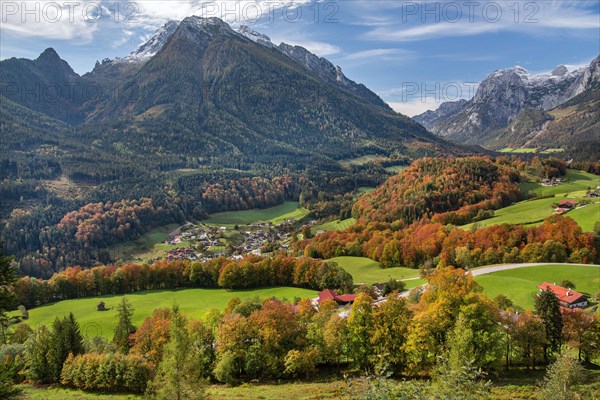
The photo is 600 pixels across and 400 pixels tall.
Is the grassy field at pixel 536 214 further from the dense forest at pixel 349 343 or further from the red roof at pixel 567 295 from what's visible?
the dense forest at pixel 349 343

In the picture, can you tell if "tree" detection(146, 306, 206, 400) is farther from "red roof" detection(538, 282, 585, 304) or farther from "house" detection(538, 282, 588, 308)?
"red roof" detection(538, 282, 585, 304)

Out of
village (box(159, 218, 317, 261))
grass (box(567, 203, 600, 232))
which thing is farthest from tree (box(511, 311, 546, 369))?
village (box(159, 218, 317, 261))

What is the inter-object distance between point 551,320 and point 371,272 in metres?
60.6

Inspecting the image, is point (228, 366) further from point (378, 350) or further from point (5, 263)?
point (5, 263)

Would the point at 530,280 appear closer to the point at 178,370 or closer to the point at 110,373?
the point at 178,370

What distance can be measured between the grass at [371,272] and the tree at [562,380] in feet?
171

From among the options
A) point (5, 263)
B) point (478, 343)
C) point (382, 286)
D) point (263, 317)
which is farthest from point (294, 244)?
point (5, 263)

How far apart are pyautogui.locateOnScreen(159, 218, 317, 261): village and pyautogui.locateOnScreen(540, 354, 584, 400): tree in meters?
111

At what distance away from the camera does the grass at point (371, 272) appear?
95.7 metres

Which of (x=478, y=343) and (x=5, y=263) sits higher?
(x=5, y=263)

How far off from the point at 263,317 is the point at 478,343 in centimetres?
2449

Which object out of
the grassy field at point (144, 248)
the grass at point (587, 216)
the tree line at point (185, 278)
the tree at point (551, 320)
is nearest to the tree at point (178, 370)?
the tree at point (551, 320)

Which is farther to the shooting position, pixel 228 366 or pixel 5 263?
pixel 228 366

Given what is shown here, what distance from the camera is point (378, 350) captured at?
43781 millimetres
